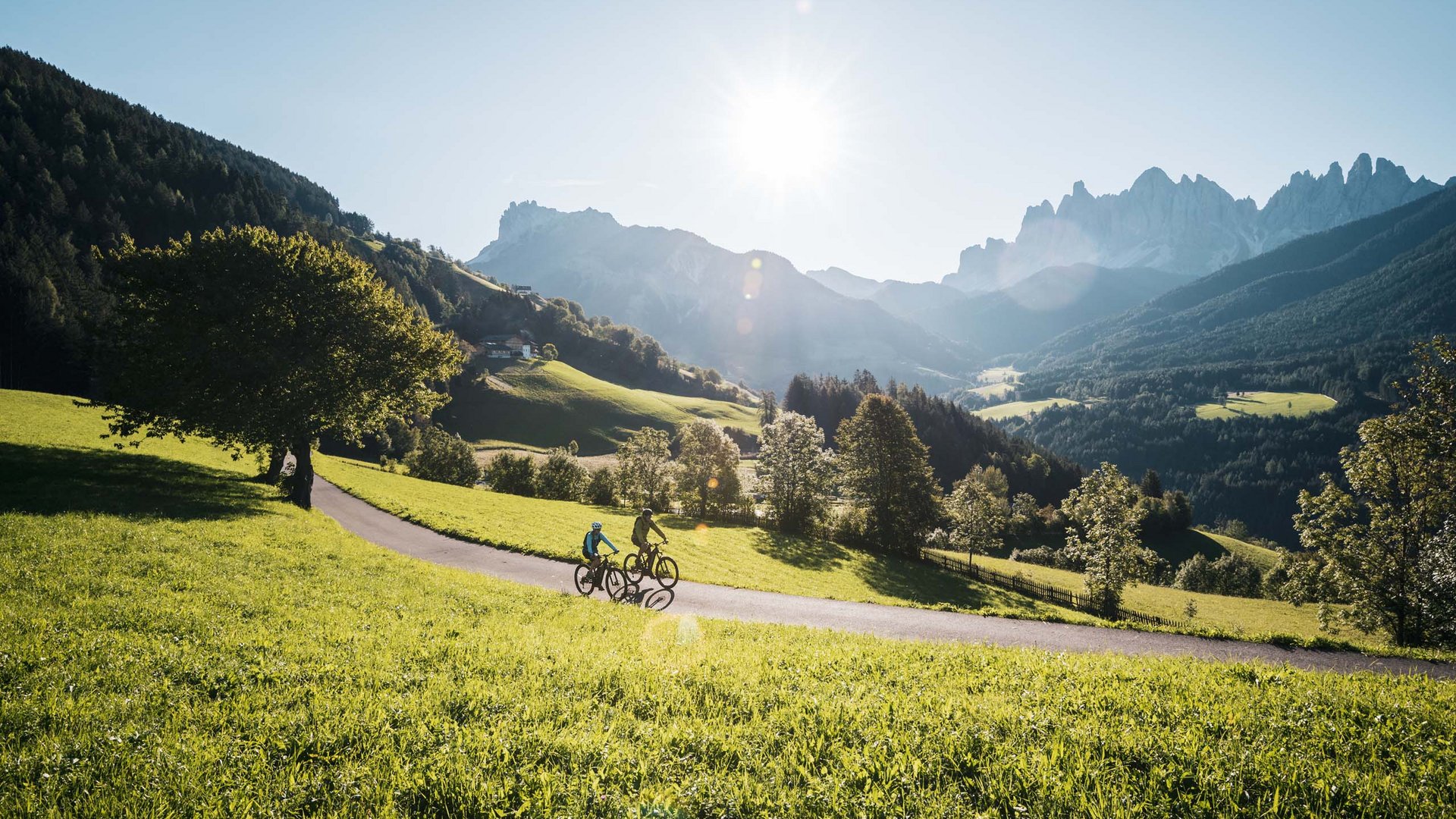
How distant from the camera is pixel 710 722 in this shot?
707cm

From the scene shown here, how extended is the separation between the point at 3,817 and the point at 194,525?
66.9 ft

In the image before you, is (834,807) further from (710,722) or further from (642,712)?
(642,712)

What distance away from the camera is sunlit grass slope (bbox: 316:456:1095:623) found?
91.8ft

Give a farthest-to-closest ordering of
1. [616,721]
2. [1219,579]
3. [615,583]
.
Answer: [1219,579], [615,583], [616,721]

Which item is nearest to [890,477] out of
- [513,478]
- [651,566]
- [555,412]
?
[651,566]

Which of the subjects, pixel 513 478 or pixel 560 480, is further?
pixel 513 478

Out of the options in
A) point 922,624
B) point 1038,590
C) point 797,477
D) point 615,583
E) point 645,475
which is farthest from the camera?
point 645,475

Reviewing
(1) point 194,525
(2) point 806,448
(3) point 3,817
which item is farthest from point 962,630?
(2) point 806,448

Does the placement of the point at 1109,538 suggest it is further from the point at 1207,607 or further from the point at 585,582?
the point at 585,582

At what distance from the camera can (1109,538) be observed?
3906cm

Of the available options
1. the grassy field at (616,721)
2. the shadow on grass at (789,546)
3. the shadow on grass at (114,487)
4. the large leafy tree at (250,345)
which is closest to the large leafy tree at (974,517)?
the shadow on grass at (789,546)

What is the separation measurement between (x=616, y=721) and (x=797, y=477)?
50351 mm

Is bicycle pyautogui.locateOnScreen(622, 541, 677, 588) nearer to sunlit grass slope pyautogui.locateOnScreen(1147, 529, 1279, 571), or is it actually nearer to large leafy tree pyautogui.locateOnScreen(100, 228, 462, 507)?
large leafy tree pyautogui.locateOnScreen(100, 228, 462, 507)

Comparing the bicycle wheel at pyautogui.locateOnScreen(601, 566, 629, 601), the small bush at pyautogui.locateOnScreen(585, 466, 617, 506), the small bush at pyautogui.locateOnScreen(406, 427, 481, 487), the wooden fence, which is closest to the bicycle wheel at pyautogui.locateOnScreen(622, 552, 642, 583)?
the bicycle wheel at pyautogui.locateOnScreen(601, 566, 629, 601)
